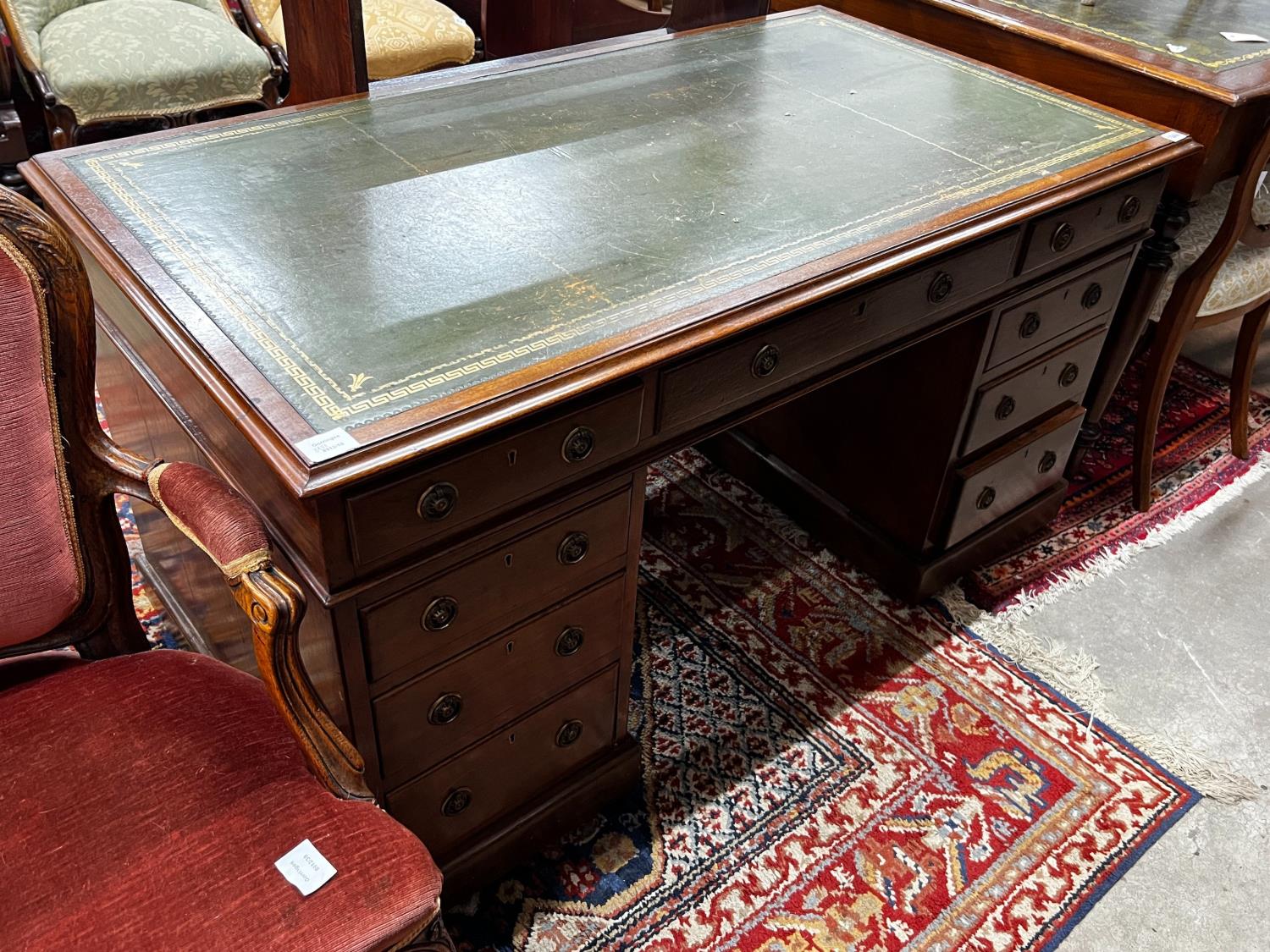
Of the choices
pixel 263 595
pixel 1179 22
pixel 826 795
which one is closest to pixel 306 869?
pixel 263 595

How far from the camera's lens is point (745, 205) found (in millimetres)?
1208

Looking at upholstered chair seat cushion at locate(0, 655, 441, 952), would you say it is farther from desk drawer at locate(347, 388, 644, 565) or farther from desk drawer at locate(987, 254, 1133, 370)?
desk drawer at locate(987, 254, 1133, 370)

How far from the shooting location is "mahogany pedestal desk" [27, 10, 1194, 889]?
917mm

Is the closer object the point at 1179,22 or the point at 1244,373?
the point at 1179,22

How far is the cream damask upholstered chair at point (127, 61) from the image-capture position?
2223 mm

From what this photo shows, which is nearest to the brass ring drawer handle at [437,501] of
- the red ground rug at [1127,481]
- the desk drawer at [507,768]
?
the desk drawer at [507,768]

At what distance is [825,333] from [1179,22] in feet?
4.17

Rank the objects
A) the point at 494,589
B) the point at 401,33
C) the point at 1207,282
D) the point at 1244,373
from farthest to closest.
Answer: the point at 401,33, the point at 1244,373, the point at 1207,282, the point at 494,589

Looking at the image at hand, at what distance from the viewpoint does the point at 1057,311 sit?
1.58 m

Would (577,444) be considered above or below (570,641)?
above

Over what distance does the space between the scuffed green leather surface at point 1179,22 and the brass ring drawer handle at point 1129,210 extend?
1.15 ft

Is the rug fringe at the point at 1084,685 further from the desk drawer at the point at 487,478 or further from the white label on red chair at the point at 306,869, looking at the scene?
the white label on red chair at the point at 306,869

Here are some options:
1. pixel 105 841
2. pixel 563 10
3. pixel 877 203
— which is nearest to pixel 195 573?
pixel 105 841

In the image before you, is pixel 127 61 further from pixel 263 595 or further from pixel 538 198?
pixel 263 595
